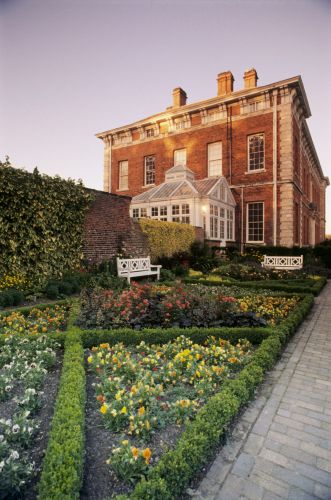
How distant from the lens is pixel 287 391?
3123 mm

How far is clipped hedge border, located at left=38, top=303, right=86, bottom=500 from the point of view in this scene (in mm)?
1564

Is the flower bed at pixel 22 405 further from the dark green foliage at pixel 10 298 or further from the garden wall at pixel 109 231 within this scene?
the garden wall at pixel 109 231

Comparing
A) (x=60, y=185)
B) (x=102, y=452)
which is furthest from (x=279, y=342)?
(x=60, y=185)

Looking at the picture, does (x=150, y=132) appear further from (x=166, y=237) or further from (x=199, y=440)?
(x=199, y=440)

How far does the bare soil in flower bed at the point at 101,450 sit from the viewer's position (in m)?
1.80

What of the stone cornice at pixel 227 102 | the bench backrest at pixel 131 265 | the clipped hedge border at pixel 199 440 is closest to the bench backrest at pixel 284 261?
the bench backrest at pixel 131 265

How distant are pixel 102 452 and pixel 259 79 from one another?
2462 cm

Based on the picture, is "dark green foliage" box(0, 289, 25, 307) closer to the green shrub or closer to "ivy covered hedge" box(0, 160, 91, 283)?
the green shrub

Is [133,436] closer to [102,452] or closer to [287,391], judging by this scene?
[102,452]

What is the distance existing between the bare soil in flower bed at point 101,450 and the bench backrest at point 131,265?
24.2 feet

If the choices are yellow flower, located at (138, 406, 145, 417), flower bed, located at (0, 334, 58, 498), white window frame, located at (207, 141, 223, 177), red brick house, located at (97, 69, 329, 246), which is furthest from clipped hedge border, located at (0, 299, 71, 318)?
white window frame, located at (207, 141, 223, 177)

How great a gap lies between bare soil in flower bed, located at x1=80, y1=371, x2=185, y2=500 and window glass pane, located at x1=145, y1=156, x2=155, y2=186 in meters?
21.9

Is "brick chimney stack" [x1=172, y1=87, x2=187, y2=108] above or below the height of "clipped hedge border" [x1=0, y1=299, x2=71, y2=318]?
above

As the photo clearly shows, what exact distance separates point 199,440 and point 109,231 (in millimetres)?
9469
